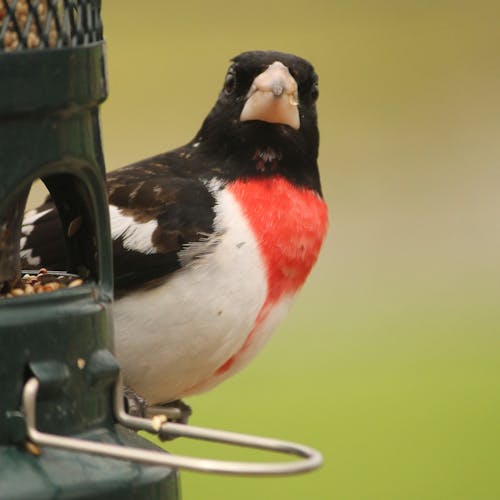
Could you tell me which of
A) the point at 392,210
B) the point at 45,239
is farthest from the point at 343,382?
the point at 45,239

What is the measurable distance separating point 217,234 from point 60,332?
1299 mm

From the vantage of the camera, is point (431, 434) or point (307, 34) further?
point (307, 34)

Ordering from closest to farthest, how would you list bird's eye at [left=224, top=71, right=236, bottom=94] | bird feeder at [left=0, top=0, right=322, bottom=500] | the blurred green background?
bird feeder at [left=0, top=0, right=322, bottom=500]
bird's eye at [left=224, top=71, right=236, bottom=94]
the blurred green background

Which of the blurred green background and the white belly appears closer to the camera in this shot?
the white belly

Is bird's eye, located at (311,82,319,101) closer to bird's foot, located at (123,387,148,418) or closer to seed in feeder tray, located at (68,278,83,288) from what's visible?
bird's foot, located at (123,387,148,418)

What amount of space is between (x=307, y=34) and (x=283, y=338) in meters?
5.73

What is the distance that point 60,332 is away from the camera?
8.63 ft

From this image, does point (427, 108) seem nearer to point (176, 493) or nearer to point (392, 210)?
point (392, 210)

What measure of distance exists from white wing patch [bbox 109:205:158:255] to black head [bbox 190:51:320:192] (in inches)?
11.0

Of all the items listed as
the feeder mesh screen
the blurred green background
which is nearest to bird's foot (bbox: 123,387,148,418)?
the feeder mesh screen

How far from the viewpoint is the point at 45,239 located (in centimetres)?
381

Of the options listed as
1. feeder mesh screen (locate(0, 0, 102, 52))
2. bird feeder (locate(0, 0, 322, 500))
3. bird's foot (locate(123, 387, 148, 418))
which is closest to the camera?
bird feeder (locate(0, 0, 322, 500))

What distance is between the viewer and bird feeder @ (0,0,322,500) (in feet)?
8.15

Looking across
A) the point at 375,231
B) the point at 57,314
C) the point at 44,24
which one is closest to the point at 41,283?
the point at 57,314
